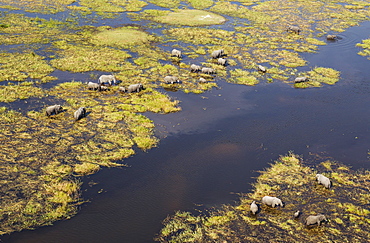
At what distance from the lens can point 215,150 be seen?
26609mm

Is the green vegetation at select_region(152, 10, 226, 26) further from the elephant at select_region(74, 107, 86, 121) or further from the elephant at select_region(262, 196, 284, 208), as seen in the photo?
the elephant at select_region(262, 196, 284, 208)

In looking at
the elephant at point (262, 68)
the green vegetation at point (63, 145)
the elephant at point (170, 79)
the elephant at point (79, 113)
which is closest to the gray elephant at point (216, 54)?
the elephant at point (262, 68)

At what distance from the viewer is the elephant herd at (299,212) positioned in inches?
767

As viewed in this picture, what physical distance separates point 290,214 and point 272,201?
1364 millimetres

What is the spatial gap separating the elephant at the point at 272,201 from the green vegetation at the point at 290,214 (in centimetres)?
30

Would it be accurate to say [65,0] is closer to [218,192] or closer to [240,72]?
[240,72]

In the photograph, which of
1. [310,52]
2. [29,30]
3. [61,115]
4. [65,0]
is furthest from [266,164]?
[65,0]

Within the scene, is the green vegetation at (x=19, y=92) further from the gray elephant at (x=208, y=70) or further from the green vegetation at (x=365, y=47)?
the green vegetation at (x=365, y=47)

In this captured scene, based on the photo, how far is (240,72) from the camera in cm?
4172

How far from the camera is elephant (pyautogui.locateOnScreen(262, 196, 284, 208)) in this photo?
20.8 metres

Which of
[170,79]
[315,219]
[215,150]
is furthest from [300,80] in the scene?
[315,219]

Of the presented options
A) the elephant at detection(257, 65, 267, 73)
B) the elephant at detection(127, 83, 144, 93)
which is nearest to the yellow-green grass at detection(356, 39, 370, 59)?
the elephant at detection(257, 65, 267, 73)

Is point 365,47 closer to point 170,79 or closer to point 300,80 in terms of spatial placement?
point 300,80

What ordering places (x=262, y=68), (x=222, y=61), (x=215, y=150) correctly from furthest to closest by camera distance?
(x=222, y=61)
(x=262, y=68)
(x=215, y=150)
